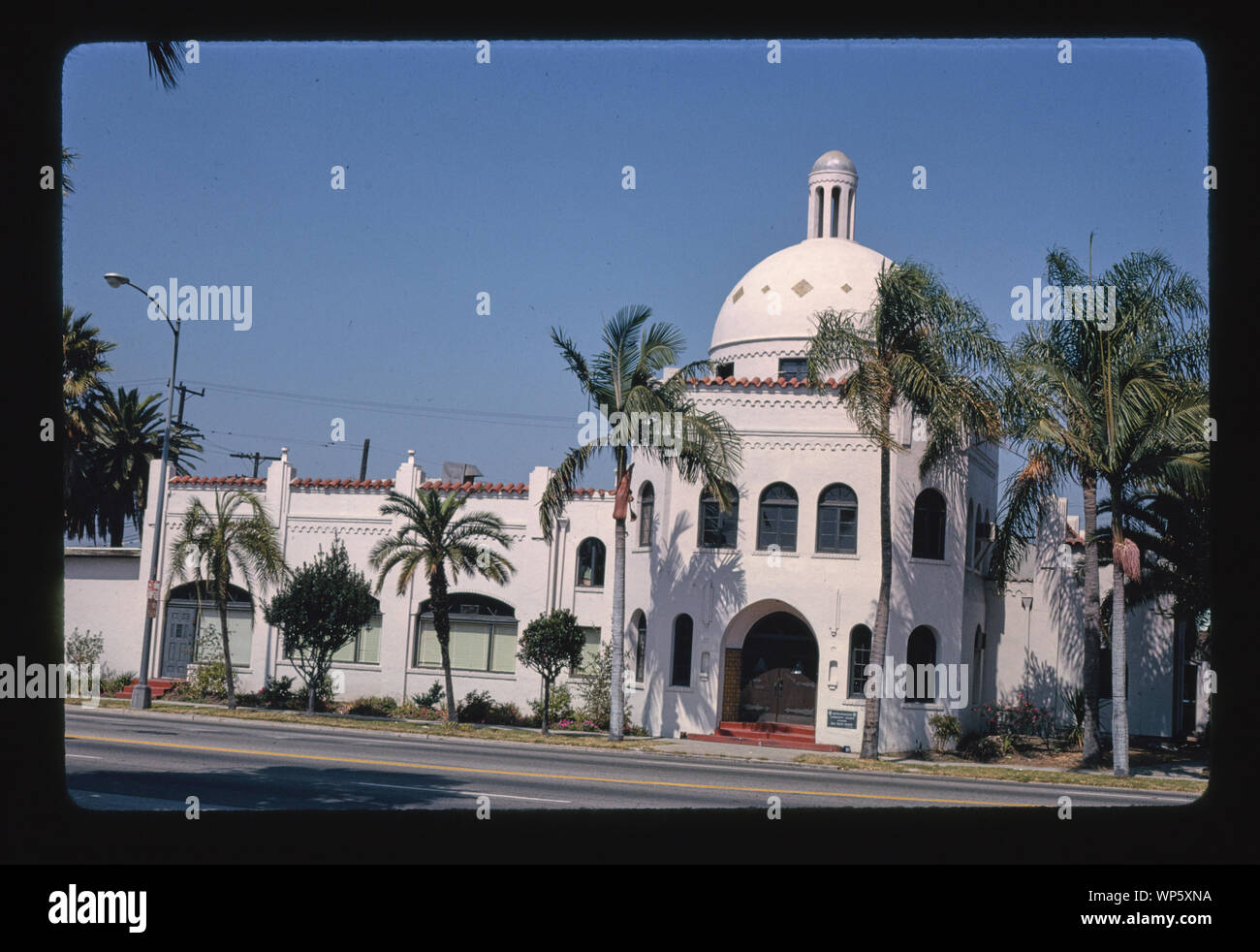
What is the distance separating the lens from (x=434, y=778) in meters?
16.1

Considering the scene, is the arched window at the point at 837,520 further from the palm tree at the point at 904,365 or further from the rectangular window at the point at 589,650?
the rectangular window at the point at 589,650

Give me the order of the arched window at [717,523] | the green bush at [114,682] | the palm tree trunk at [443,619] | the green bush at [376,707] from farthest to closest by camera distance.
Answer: the green bush at [114,682]
the green bush at [376,707]
the palm tree trunk at [443,619]
the arched window at [717,523]

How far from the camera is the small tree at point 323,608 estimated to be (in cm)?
2998

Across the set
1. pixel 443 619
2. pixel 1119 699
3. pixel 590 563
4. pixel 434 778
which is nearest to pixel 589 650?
pixel 590 563

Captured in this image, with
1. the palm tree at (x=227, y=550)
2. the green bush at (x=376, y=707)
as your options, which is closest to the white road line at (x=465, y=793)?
the palm tree at (x=227, y=550)

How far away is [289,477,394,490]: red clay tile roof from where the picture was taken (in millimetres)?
33812

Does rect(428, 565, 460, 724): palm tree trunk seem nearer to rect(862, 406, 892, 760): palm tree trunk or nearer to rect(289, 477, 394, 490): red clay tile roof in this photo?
rect(289, 477, 394, 490): red clay tile roof

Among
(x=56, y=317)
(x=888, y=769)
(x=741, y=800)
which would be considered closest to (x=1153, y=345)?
(x=888, y=769)

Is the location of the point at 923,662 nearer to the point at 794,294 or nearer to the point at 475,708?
the point at 794,294

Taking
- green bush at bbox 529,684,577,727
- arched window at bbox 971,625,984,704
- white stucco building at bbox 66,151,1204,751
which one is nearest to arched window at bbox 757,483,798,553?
white stucco building at bbox 66,151,1204,751

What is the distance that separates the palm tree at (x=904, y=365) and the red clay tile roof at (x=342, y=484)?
1341 cm

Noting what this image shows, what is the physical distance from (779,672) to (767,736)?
179cm
